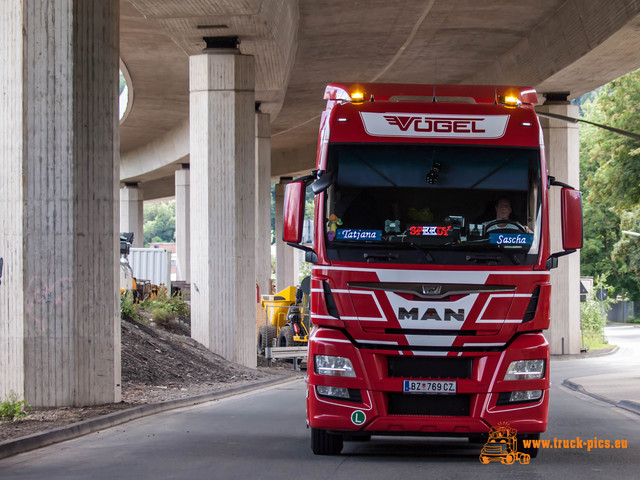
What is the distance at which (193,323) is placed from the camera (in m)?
28.9

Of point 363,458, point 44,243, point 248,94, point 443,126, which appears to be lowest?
point 363,458

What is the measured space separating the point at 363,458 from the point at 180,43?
1972 cm

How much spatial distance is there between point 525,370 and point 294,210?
2767 mm

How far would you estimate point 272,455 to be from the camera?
36.7 ft

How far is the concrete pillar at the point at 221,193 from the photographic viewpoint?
27797mm

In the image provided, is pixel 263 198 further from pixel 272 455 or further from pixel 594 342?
pixel 272 455

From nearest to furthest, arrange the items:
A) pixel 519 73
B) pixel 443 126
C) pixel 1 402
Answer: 1. pixel 443 126
2. pixel 1 402
3. pixel 519 73

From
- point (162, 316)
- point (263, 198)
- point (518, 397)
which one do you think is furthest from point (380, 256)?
point (263, 198)

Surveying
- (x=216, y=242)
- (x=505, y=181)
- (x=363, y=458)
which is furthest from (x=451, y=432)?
(x=216, y=242)

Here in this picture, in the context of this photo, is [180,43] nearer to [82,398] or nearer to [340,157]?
[82,398]

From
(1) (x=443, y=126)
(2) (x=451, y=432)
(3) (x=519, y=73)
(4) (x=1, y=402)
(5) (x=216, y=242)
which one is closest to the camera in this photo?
(2) (x=451, y=432)

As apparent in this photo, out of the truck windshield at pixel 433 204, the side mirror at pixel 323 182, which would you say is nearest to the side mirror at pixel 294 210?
the side mirror at pixel 323 182

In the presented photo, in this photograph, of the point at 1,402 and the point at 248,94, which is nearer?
the point at 1,402

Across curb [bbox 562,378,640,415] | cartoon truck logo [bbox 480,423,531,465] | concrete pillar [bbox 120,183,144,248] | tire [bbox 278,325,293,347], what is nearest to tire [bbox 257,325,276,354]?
tire [bbox 278,325,293,347]
